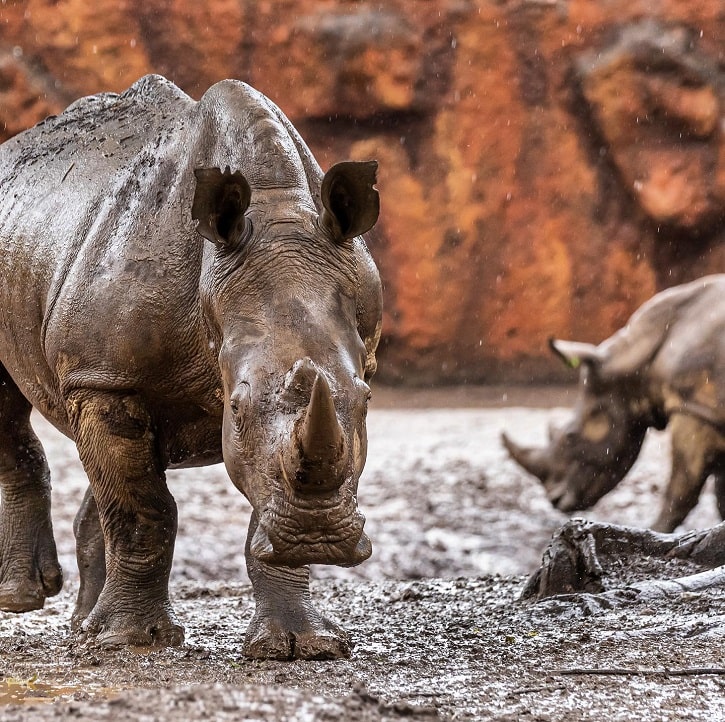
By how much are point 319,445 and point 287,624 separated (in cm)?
119

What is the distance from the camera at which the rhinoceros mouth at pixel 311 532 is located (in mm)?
3975

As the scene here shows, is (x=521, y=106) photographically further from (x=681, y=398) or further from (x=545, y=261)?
(x=681, y=398)

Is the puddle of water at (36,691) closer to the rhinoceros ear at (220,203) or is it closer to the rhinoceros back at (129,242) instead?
the rhinoceros back at (129,242)

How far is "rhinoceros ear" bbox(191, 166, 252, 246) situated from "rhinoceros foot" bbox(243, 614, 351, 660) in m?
1.34

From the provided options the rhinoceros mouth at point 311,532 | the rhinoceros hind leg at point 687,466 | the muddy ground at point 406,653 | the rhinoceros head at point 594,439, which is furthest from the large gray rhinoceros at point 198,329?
the rhinoceros head at point 594,439

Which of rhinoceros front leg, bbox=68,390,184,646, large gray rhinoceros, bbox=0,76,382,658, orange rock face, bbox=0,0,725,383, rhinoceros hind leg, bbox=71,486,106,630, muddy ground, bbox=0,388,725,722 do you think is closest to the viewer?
muddy ground, bbox=0,388,725,722

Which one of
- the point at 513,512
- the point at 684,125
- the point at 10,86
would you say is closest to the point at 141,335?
the point at 513,512

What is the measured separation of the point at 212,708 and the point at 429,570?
18.3 feet

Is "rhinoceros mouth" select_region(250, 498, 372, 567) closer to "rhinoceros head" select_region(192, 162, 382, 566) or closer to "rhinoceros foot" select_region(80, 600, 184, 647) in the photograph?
"rhinoceros head" select_region(192, 162, 382, 566)

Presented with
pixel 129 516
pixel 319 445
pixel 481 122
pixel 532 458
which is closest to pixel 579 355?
pixel 532 458

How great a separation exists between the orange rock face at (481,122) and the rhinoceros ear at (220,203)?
34.1 feet

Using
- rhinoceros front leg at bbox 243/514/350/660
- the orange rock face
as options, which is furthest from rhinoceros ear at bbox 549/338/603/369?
the orange rock face

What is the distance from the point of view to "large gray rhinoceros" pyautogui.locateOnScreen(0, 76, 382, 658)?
4055mm

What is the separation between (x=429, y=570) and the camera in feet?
29.2
